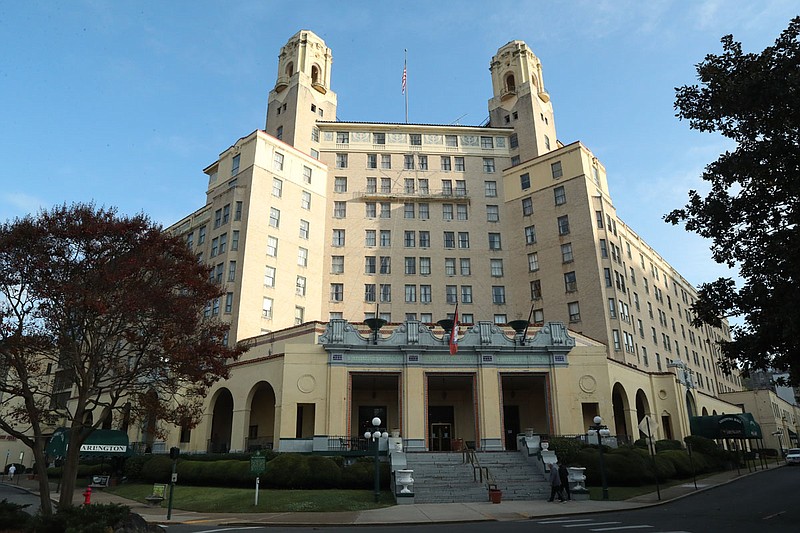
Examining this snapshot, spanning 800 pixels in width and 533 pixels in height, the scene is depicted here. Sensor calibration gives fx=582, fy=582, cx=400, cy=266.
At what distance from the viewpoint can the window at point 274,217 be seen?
55.2m

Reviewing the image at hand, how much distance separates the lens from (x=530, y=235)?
60.8 metres

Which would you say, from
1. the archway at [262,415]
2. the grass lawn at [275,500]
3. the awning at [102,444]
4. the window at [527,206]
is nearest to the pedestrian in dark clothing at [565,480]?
the grass lawn at [275,500]

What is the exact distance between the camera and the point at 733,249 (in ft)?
64.8

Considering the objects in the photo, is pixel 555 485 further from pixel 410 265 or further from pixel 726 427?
pixel 410 265

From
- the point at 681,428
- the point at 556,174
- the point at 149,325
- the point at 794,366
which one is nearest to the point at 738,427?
the point at 681,428

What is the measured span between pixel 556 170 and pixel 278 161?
2835cm

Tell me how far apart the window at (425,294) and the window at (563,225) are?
14.4m

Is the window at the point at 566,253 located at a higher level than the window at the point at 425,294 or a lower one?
higher

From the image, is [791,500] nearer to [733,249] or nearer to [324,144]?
[733,249]

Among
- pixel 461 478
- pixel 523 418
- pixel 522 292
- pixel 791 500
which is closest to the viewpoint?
pixel 791 500

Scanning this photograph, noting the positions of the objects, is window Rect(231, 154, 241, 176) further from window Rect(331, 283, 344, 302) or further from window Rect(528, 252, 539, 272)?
window Rect(528, 252, 539, 272)

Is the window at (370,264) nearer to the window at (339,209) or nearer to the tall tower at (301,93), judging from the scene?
the window at (339,209)

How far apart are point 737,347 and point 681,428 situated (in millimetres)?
33626

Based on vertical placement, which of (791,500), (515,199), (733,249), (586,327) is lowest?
(791,500)
